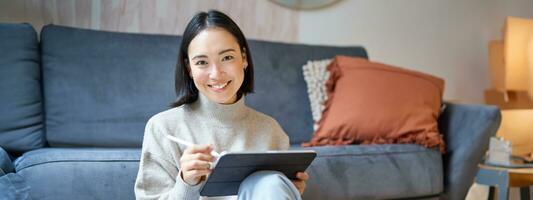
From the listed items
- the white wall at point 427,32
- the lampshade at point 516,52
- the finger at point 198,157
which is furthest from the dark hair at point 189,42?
the lampshade at point 516,52

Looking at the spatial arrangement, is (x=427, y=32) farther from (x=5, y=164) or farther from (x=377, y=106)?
(x=5, y=164)

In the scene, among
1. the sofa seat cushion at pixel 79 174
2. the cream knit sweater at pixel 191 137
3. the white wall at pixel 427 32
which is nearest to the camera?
the cream knit sweater at pixel 191 137

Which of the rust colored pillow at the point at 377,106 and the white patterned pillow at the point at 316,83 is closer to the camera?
the rust colored pillow at the point at 377,106

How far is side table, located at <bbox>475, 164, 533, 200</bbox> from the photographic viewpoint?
6.27 ft

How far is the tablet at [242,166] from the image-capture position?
40.4 inches

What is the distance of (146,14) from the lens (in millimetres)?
2246

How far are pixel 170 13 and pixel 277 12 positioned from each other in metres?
0.50

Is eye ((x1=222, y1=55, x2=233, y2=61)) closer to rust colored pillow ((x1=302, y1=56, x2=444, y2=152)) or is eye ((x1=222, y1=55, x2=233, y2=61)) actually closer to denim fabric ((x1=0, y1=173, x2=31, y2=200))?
denim fabric ((x1=0, y1=173, x2=31, y2=200))

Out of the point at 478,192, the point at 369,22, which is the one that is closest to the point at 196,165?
the point at 478,192

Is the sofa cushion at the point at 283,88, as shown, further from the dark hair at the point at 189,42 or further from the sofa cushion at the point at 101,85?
A: the dark hair at the point at 189,42

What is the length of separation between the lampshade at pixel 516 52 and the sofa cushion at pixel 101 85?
1.42 m

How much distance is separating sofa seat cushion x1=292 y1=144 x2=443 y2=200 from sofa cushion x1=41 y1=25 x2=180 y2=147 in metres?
0.61

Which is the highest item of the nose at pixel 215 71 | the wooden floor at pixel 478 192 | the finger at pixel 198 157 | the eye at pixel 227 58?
the eye at pixel 227 58

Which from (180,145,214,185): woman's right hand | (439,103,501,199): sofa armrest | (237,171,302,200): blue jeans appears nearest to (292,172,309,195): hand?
(237,171,302,200): blue jeans
